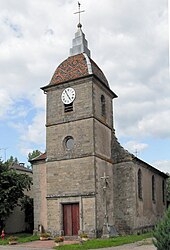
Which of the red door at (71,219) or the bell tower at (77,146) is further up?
the bell tower at (77,146)

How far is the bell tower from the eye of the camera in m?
22.7

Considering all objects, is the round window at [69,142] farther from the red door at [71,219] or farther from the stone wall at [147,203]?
the stone wall at [147,203]

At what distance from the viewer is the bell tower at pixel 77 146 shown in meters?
22.7

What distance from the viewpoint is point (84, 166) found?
23.1 metres

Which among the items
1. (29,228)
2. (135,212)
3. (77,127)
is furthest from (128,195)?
(29,228)

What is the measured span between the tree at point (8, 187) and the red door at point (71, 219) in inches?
147

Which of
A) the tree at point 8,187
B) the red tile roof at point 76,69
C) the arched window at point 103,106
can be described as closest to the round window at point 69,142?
the arched window at point 103,106

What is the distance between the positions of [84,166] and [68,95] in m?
5.48

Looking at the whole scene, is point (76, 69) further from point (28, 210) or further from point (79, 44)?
point (28, 210)

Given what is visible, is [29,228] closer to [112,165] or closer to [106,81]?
[112,165]

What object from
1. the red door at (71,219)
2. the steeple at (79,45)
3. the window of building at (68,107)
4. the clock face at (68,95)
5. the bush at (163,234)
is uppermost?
the steeple at (79,45)

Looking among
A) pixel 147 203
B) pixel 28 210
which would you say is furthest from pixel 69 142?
pixel 28 210

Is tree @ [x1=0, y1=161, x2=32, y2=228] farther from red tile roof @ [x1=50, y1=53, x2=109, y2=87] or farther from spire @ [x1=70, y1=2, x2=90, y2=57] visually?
spire @ [x1=70, y1=2, x2=90, y2=57]

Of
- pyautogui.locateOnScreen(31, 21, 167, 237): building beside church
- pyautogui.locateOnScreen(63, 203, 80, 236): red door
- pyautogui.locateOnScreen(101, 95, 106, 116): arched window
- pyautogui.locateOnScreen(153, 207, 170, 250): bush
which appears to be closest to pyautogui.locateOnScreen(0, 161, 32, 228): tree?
pyautogui.locateOnScreen(31, 21, 167, 237): building beside church
